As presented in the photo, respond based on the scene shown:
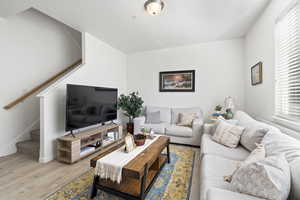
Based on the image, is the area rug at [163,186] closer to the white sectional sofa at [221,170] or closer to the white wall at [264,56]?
the white sectional sofa at [221,170]

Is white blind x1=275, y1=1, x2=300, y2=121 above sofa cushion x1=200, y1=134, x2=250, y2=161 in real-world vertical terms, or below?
above

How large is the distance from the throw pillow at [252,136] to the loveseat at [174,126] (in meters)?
1.15

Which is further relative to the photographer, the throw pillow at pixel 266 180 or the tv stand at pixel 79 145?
the tv stand at pixel 79 145

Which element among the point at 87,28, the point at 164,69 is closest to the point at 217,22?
the point at 164,69

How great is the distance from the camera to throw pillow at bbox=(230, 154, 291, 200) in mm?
769

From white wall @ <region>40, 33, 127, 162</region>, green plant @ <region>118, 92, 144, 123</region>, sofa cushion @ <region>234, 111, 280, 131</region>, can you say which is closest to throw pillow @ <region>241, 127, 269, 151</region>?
sofa cushion @ <region>234, 111, 280, 131</region>

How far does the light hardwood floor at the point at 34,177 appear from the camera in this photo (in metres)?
1.57

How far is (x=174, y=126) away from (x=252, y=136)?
1.74 meters

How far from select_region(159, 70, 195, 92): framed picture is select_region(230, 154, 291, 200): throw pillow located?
9.91ft

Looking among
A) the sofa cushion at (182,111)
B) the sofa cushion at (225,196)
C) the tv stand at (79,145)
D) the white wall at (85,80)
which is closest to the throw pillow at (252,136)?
the sofa cushion at (225,196)

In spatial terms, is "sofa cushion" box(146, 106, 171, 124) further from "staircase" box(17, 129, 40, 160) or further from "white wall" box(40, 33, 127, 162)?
"staircase" box(17, 129, 40, 160)

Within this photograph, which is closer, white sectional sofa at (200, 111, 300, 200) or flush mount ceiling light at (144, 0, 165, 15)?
white sectional sofa at (200, 111, 300, 200)

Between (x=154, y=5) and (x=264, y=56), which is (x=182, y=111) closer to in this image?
(x=264, y=56)

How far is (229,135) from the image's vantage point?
2.00 metres
